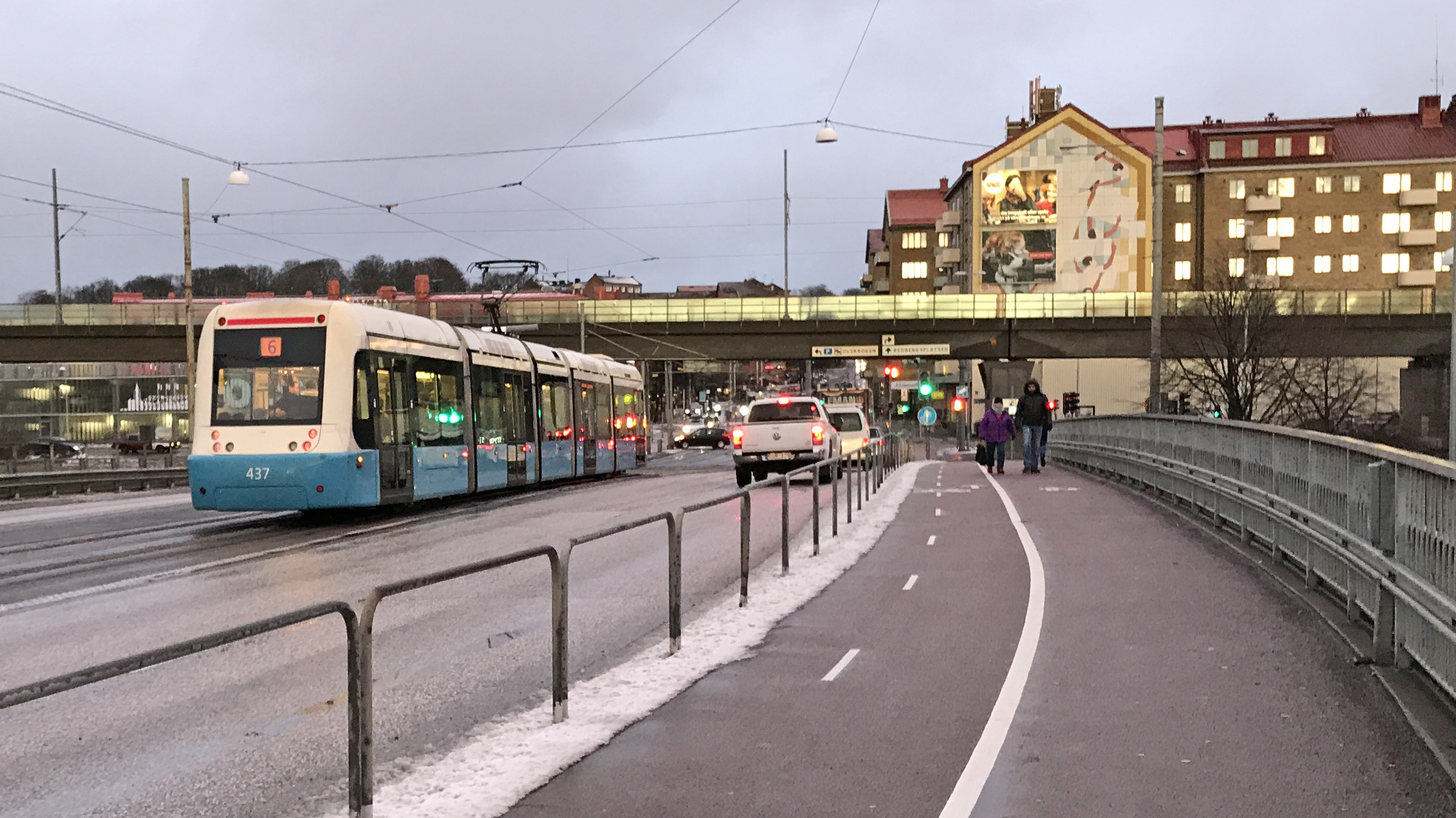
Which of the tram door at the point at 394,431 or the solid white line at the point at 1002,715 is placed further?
the tram door at the point at 394,431

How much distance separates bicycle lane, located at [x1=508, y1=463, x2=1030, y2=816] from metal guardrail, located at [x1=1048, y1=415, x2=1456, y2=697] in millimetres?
2222

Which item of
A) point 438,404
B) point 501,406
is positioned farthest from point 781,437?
point 438,404

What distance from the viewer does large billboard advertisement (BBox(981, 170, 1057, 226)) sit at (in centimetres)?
8506

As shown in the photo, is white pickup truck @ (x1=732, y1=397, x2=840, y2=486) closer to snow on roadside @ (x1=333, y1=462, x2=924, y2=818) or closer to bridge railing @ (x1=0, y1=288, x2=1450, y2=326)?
snow on roadside @ (x1=333, y1=462, x2=924, y2=818)

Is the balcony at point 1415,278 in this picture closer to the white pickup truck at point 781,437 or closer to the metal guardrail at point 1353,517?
the white pickup truck at point 781,437

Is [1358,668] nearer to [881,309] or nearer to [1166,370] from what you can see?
[881,309]

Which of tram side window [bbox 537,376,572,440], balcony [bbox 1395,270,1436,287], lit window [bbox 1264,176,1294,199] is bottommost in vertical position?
tram side window [bbox 537,376,572,440]

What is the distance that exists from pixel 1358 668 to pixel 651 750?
4.40 metres

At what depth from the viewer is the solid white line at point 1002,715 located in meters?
5.64

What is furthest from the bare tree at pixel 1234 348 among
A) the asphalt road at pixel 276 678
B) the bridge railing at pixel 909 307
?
the asphalt road at pixel 276 678

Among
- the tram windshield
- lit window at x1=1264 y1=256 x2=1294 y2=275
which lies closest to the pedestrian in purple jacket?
the tram windshield

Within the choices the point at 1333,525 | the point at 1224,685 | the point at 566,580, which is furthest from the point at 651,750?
the point at 1333,525

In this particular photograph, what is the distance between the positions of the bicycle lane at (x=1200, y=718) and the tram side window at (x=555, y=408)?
17203mm

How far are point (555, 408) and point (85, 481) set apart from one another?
11.9 m
